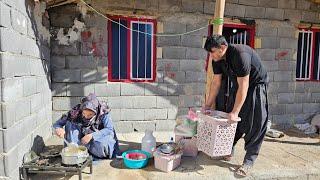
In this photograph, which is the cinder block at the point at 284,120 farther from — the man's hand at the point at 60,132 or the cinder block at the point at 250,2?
the man's hand at the point at 60,132

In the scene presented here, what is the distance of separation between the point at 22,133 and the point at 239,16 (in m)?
5.01

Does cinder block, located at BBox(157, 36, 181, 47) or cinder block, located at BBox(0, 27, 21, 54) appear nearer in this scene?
cinder block, located at BBox(0, 27, 21, 54)

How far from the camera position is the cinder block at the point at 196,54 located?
6297 millimetres

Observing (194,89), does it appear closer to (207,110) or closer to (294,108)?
(207,110)

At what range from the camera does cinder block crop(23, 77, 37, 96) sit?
3938 millimetres

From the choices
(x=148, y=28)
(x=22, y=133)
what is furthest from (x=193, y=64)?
(x=22, y=133)

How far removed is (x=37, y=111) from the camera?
4547mm

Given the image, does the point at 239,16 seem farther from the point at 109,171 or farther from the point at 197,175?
the point at 109,171

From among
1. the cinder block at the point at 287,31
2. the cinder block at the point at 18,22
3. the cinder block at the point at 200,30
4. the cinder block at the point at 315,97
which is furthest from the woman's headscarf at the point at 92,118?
Result: the cinder block at the point at 315,97

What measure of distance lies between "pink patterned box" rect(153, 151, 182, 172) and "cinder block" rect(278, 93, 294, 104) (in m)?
4.03

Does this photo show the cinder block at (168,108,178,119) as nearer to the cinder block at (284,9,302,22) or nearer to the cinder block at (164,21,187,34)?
the cinder block at (164,21,187,34)

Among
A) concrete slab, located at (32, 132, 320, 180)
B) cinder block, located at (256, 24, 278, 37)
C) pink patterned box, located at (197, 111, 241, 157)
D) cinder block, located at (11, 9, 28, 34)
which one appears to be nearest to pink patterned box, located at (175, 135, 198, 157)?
concrete slab, located at (32, 132, 320, 180)

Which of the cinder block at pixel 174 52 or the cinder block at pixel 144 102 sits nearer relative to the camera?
the cinder block at pixel 144 102

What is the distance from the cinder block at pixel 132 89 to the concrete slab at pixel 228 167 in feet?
3.42
